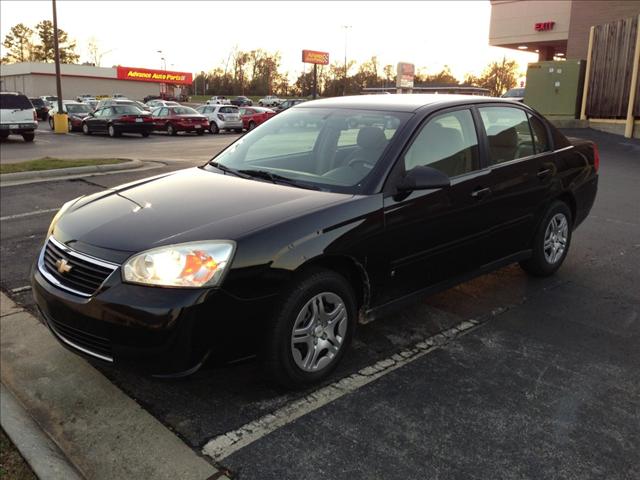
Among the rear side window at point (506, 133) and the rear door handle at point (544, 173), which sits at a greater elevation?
the rear side window at point (506, 133)

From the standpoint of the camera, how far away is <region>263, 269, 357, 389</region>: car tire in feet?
10.0

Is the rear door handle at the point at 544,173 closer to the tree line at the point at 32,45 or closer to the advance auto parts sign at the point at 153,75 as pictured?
the advance auto parts sign at the point at 153,75

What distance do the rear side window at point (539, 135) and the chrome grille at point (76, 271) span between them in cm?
375

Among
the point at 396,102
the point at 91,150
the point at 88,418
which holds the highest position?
the point at 396,102

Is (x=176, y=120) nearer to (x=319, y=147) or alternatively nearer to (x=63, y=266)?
(x=319, y=147)

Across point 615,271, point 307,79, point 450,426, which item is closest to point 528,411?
point 450,426

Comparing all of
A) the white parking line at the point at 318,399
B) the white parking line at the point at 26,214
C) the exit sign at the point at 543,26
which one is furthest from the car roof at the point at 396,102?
the exit sign at the point at 543,26

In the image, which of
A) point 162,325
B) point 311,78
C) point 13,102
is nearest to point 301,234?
point 162,325

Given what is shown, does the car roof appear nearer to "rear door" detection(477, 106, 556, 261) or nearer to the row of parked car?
"rear door" detection(477, 106, 556, 261)

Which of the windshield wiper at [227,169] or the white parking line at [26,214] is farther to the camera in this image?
the white parking line at [26,214]

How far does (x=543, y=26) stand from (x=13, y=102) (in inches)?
1120

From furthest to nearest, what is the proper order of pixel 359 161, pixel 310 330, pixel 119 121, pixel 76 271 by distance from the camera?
pixel 119 121 < pixel 359 161 < pixel 310 330 < pixel 76 271

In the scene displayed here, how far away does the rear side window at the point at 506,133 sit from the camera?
449 cm

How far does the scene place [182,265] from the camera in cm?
288
